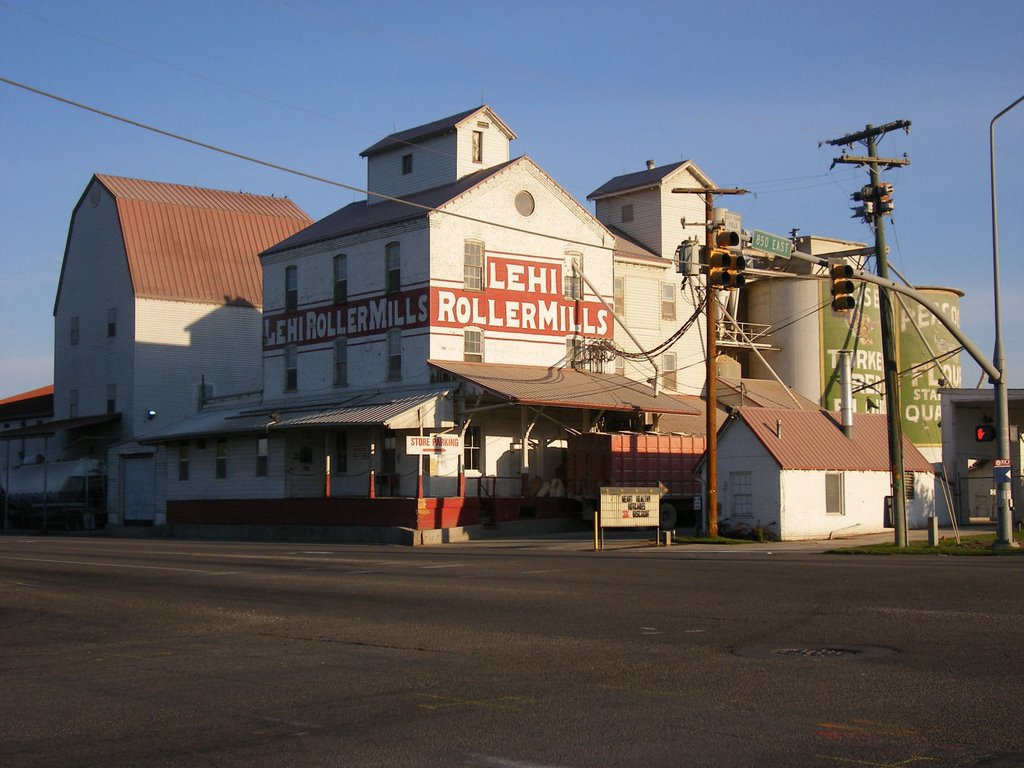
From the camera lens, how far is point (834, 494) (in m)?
36.7

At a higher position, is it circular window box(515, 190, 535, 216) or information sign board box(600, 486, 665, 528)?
circular window box(515, 190, 535, 216)

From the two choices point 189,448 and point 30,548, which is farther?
point 189,448

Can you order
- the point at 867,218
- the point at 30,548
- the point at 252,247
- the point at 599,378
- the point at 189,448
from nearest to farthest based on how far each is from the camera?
the point at 867,218, the point at 30,548, the point at 599,378, the point at 189,448, the point at 252,247

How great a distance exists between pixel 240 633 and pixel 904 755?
9.25 metres

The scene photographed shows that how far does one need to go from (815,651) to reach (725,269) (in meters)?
12.1

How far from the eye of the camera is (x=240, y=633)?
580 inches

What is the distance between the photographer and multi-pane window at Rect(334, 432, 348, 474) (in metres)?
48.3

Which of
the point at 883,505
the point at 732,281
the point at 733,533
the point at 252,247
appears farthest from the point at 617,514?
the point at 252,247

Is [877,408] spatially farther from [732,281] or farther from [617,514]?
[732,281]

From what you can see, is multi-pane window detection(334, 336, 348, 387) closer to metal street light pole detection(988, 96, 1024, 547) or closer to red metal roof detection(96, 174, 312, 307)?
red metal roof detection(96, 174, 312, 307)

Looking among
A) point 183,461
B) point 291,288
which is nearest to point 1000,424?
point 291,288

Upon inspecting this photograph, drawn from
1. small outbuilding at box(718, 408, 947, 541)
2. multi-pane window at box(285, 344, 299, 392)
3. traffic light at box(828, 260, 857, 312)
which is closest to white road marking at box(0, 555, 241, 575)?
traffic light at box(828, 260, 857, 312)

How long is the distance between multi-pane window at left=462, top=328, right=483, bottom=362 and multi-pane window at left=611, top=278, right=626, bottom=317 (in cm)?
891

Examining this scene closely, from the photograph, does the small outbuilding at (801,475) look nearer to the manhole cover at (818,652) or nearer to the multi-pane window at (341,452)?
the multi-pane window at (341,452)
